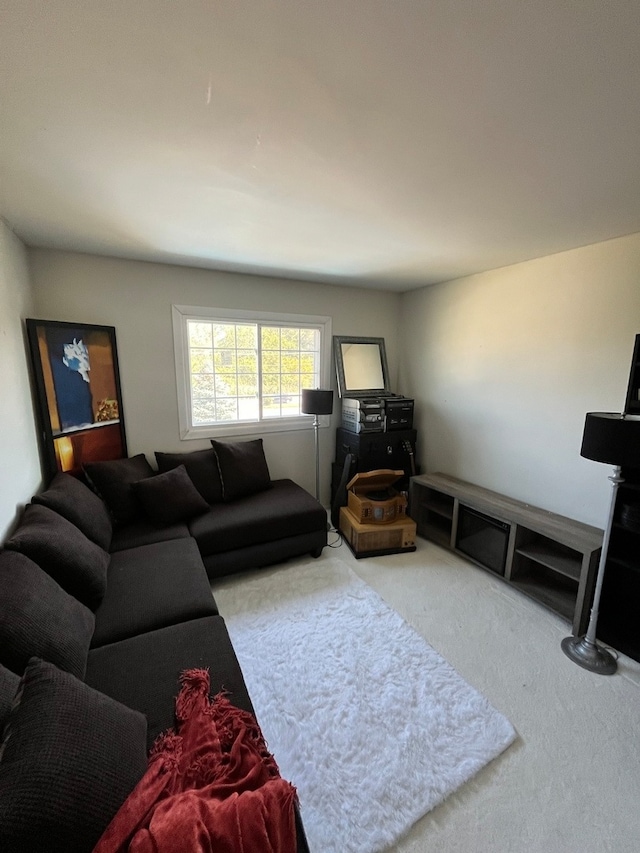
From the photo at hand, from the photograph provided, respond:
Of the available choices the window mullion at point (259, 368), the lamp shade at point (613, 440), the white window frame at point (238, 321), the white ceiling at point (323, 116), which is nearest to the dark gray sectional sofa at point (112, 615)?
the white window frame at point (238, 321)

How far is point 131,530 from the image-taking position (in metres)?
2.41

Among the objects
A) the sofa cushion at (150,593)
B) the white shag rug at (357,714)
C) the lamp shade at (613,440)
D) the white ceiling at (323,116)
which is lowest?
the white shag rug at (357,714)

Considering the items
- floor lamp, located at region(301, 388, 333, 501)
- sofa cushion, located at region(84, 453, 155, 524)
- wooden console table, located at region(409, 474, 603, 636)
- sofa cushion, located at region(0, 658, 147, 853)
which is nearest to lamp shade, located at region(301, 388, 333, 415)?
floor lamp, located at region(301, 388, 333, 501)

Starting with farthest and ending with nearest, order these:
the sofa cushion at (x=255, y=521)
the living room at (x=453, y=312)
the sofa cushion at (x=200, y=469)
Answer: the sofa cushion at (x=200, y=469)
the sofa cushion at (x=255, y=521)
the living room at (x=453, y=312)

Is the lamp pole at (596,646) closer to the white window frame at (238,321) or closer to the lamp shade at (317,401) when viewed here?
the lamp shade at (317,401)

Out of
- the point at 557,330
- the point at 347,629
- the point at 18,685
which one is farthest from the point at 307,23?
the point at 347,629

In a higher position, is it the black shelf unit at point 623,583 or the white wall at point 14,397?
the white wall at point 14,397

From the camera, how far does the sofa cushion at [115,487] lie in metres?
2.46

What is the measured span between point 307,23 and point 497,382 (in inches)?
105

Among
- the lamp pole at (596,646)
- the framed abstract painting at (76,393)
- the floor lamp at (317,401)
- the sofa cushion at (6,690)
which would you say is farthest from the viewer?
the floor lamp at (317,401)

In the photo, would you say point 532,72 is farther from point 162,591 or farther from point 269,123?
point 162,591

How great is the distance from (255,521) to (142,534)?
30.8 inches

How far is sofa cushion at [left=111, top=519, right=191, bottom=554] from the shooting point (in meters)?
2.24

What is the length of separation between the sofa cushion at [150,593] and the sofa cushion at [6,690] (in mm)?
535
